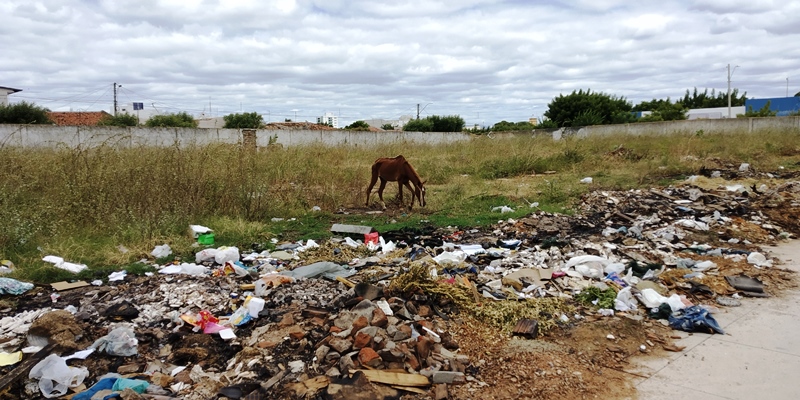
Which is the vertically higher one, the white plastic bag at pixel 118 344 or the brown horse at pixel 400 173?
the brown horse at pixel 400 173

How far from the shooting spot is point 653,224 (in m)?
7.62

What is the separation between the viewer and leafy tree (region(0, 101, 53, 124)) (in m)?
24.1

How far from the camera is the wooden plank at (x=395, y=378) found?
304 cm

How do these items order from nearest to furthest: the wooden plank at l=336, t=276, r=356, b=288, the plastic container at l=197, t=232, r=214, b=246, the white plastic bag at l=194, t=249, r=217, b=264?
the wooden plank at l=336, t=276, r=356, b=288, the white plastic bag at l=194, t=249, r=217, b=264, the plastic container at l=197, t=232, r=214, b=246

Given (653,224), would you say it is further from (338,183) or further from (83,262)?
(83,262)

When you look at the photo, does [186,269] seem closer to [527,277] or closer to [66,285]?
[66,285]

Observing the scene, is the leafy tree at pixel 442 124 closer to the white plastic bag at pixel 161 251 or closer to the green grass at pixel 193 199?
the green grass at pixel 193 199

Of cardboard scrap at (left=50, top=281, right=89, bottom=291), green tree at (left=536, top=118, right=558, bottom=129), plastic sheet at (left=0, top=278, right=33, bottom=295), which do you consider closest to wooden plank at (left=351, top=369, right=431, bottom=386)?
cardboard scrap at (left=50, top=281, right=89, bottom=291)

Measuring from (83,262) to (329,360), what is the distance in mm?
4039

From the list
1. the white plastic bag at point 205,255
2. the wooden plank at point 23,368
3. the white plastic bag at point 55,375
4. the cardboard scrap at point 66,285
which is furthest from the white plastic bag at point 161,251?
the white plastic bag at point 55,375

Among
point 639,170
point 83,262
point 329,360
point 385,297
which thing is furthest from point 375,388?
point 639,170

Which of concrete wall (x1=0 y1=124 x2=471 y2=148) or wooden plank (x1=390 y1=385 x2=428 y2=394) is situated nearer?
wooden plank (x1=390 y1=385 x2=428 y2=394)

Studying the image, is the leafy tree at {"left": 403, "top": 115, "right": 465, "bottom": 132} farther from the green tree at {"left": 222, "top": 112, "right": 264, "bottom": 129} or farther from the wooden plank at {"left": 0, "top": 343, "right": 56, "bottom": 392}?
the wooden plank at {"left": 0, "top": 343, "right": 56, "bottom": 392}

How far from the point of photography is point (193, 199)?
778cm
